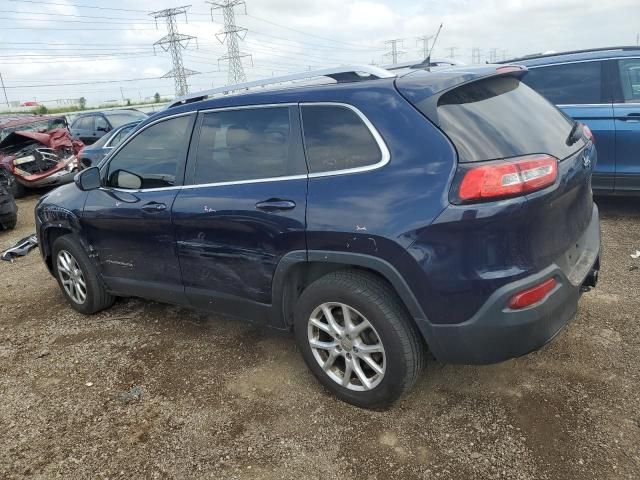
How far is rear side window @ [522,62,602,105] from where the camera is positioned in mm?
5605

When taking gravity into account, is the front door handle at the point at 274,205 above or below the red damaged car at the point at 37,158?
above

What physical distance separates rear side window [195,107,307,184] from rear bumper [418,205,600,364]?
1.15 m

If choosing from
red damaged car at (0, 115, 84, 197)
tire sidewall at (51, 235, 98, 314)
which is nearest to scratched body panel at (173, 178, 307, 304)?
tire sidewall at (51, 235, 98, 314)

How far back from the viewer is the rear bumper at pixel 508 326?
2334mm

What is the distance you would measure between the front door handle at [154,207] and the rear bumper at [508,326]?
6.21 feet

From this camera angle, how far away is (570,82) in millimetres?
5762

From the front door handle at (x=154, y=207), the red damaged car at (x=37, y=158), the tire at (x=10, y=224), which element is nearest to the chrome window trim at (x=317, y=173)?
the front door handle at (x=154, y=207)

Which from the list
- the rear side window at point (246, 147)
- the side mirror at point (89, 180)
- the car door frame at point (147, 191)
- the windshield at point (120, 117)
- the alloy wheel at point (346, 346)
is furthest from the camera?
the windshield at point (120, 117)

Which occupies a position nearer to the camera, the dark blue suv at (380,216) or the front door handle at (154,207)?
the dark blue suv at (380,216)

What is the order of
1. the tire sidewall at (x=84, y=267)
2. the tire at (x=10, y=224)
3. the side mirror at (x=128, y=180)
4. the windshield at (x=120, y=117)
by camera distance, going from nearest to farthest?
the side mirror at (x=128, y=180), the tire sidewall at (x=84, y=267), the tire at (x=10, y=224), the windshield at (x=120, y=117)

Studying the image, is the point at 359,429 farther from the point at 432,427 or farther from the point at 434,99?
the point at 434,99

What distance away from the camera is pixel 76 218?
4.16m

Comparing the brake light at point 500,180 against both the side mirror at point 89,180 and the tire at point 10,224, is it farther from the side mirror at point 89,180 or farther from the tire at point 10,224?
the tire at point 10,224

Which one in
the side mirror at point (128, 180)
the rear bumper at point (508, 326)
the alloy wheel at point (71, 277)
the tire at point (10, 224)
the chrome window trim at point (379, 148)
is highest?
the chrome window trim at point (379, 148)
